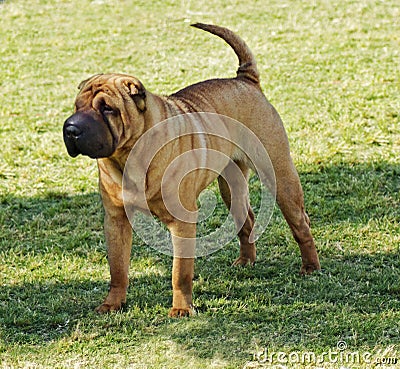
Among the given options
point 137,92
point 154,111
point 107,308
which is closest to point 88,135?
point 137,92

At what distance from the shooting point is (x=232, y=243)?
6.03 metres

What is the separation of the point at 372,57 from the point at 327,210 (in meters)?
5.00

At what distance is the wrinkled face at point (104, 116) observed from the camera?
4047 mm

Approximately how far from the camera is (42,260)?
18.9ft

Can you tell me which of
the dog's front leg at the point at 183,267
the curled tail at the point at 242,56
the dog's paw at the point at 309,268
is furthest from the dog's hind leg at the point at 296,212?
the dog's front leg at the point at 183,267

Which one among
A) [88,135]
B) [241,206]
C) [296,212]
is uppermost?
[88,135]

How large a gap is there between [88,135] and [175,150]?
0.62 m

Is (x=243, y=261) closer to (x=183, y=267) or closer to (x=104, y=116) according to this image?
(x=183, y=267)

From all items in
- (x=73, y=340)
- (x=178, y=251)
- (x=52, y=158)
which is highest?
(x=178, y=251)

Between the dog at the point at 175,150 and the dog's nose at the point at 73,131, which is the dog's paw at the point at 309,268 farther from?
the dog's nose at the point at 73,131

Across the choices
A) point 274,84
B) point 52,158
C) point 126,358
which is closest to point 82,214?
point 52,158

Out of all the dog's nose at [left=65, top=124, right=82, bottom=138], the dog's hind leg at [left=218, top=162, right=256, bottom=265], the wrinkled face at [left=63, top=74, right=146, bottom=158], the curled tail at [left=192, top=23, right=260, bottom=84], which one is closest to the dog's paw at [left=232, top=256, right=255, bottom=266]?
the dog's hind leg at [left=218, top=162, right=256, bottom=265]

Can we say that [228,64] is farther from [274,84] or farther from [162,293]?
[162,293]

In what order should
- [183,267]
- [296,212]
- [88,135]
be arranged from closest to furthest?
[88,135], [183,267], [296,212]
